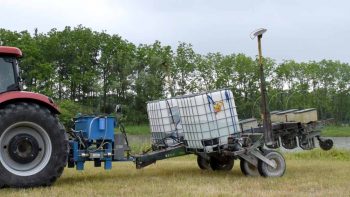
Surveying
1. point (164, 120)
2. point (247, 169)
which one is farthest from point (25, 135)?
point (247, 169)

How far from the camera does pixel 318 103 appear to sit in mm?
69188

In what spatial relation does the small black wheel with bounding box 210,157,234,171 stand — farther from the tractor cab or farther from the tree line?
the tree line

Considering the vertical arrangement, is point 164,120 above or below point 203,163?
above

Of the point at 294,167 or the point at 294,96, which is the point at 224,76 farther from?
the point at 294,167

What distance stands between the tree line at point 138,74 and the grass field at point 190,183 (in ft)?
89.1

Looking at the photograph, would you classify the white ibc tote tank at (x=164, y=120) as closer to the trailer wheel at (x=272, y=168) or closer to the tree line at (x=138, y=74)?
the trailer wheel at (x=272, y=168)

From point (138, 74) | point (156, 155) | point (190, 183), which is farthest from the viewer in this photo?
point (138, 74)

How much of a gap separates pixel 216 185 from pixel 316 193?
5.66ft

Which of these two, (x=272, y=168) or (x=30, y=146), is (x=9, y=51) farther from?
(x=272, y=168)

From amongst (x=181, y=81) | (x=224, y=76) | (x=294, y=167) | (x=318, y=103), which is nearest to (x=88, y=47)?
(x=181, y=81)

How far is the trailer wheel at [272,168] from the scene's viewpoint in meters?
10.2

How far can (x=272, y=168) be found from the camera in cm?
1025

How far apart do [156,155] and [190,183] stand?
131 centimetres

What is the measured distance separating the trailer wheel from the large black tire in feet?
12.8
